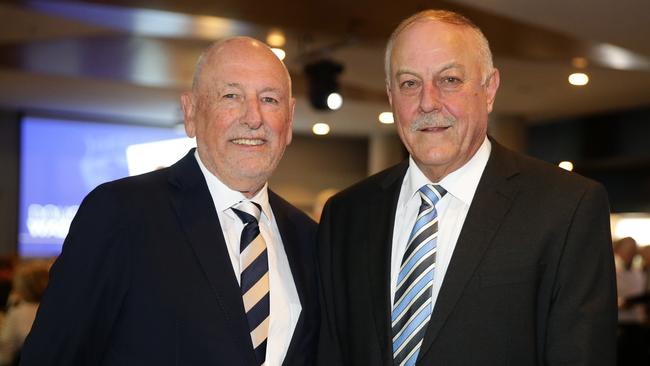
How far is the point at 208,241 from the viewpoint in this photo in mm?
2258

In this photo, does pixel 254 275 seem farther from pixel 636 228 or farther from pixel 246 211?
pixel 636 228

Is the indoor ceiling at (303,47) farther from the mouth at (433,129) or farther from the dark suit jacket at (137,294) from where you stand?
the dark suit jacket at (137,294)

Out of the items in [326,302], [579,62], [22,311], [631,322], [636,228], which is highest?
[579,62]

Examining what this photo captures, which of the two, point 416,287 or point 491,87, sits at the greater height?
point 491,87

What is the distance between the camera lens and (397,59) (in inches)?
93.8

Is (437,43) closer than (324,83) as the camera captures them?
Yes

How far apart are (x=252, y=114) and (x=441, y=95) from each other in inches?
19.3

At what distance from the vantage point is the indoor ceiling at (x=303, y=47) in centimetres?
691

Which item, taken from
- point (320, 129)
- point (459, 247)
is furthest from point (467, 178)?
point (320, 129)

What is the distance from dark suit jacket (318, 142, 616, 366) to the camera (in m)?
2.11

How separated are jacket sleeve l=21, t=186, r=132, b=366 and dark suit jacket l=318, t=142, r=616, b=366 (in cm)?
68

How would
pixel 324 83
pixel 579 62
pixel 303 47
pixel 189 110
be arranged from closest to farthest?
pixel 189 110 < pixel 324 83 < pixel 303 47 < pixel 579 62

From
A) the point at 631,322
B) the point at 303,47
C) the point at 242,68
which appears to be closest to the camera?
the point at 242,68

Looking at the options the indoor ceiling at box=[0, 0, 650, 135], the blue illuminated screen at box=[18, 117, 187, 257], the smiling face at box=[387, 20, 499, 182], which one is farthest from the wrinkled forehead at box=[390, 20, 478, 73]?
the blue illuminated screen at box=[18, 117, 187, 257]
